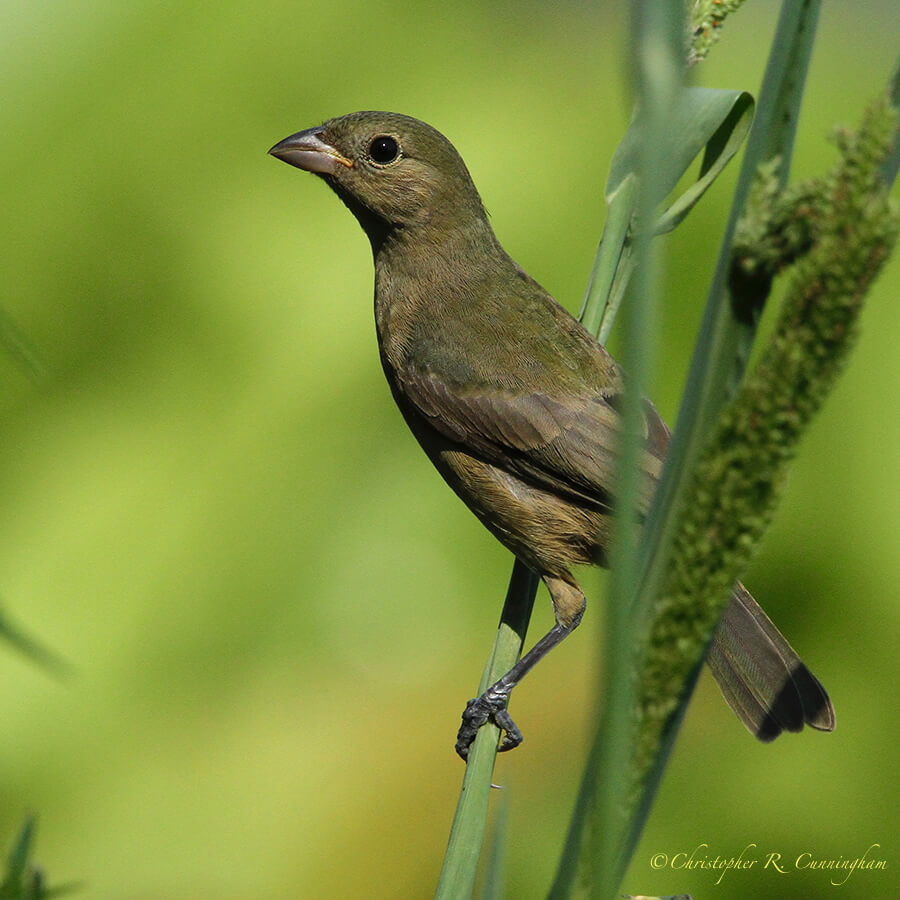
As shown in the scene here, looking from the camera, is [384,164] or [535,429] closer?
[535,429]

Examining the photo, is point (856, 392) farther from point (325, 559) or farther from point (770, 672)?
point (325, 559)

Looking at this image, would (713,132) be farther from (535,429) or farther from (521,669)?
(521,669)

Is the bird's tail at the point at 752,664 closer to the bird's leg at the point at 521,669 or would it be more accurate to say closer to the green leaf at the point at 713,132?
the bird's leg at the point at 521,669

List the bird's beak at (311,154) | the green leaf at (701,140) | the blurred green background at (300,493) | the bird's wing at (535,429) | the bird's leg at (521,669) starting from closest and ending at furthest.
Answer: the green leaf at (701,140) → the bird's leg at (521,669) → the bird's wing at (535,429) → the bird's beak at (311,154) → the blurred green background at (300,493)

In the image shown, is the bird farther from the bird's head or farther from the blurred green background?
the blurred green background

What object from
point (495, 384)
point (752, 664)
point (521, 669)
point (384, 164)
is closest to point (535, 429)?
point (495, 384)

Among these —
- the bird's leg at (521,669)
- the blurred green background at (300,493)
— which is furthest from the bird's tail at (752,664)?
the blurred green background at (300,493)
